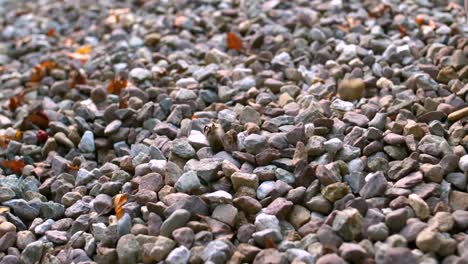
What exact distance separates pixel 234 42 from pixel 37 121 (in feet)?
2.46

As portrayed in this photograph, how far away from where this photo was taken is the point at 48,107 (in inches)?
88.3

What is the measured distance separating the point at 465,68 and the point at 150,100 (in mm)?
986

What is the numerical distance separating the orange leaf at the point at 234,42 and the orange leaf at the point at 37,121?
0.71 m

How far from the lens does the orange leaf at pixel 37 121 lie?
2.16m

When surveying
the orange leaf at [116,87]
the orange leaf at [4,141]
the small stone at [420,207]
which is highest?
the small stone at [420,207]

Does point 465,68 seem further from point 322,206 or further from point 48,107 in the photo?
point 48,107

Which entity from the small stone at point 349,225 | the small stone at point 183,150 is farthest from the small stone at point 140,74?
the small stone at point 349,225

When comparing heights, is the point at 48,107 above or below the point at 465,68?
below

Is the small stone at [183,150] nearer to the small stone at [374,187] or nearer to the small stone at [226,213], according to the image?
the small stone at [226,213]

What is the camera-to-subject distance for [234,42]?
2.43 meters

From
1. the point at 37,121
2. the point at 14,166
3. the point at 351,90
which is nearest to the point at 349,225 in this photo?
the point at 351,90

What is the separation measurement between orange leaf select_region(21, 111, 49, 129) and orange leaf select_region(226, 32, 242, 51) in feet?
2.32

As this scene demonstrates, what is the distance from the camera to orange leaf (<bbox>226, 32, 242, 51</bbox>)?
243 centimetres

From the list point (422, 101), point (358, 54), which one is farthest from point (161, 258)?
point (358, 54)
